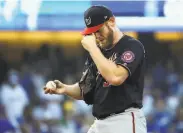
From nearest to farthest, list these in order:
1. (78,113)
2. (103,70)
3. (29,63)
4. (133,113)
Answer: (103,70) → (133,113) → (78,113) → (29,63)

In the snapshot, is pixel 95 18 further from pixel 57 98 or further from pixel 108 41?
pixel 57 98

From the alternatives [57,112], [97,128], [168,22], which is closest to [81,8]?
[168,22]

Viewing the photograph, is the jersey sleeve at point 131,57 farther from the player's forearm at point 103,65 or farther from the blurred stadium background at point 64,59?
the blurred stadium background at point 64,59

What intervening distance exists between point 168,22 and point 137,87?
4.81m

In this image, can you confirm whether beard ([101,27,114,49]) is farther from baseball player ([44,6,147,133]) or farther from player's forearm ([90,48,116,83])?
player's forearm ([90,48,116,83])

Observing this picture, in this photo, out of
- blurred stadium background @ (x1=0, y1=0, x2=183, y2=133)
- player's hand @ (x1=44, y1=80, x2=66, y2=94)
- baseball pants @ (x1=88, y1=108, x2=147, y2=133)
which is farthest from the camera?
blurred stadium background @ (x1=0, y1=0, x2=183, y2=133)

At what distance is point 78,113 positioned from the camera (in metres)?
8.91

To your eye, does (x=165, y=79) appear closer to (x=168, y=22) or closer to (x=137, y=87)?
(x=168, y=22)

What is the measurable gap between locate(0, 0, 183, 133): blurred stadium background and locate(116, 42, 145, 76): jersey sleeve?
4564 millimetres

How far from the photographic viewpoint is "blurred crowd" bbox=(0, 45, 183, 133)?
886 cm

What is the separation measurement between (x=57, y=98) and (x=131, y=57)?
5.68m

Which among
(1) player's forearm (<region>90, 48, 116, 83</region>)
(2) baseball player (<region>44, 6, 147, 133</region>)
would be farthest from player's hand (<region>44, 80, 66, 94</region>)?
(1) player's forearm (<region>90, 48, 116, 83</region>)

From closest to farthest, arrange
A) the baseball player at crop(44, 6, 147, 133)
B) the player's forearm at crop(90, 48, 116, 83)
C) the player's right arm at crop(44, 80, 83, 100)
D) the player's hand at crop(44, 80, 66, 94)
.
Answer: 1. the player's forearm at crop(90, 48, 116, 83)
2. the baseball player at crop(44, 6, 147, 133)
3. the player's hand at crop(44, 80, 66, 94)
4. the player's right arm at crop(44, 80, 83, 100)

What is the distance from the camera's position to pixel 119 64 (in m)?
3.50
